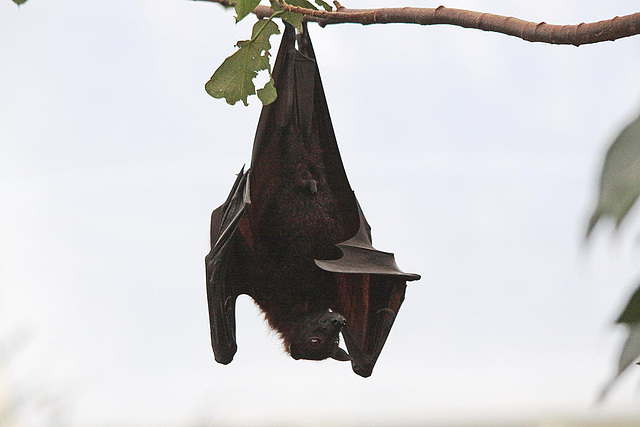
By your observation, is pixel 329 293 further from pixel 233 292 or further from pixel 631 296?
pixel 631 296

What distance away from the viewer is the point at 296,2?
147 centimetres

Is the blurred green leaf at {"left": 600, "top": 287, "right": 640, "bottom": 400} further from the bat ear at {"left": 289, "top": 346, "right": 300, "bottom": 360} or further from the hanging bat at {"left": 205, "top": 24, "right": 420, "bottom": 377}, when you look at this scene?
the bat ear at {"left": 289, "top": 346, "right": 300, "bottom": 360}

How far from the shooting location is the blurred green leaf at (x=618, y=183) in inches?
13.0

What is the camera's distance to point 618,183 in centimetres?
34

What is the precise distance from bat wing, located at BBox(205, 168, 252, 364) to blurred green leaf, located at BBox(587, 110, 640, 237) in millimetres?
1346

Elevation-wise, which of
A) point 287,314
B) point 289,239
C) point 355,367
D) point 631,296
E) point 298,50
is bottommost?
point 355,367

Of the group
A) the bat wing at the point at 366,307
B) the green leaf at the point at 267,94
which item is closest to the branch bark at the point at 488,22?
the green leaf at the point at 267,94

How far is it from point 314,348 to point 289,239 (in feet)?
0.95

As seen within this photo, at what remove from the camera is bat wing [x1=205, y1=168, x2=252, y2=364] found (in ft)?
5.81

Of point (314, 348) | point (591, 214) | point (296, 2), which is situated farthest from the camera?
point (314, 348)

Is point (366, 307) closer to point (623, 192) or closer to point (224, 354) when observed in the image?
point (224, 354)

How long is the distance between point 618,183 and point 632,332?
138 millimetres

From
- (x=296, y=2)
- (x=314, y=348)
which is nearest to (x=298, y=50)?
(x=296, y=2)

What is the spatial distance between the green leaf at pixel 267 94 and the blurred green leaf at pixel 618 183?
1.25 metres
